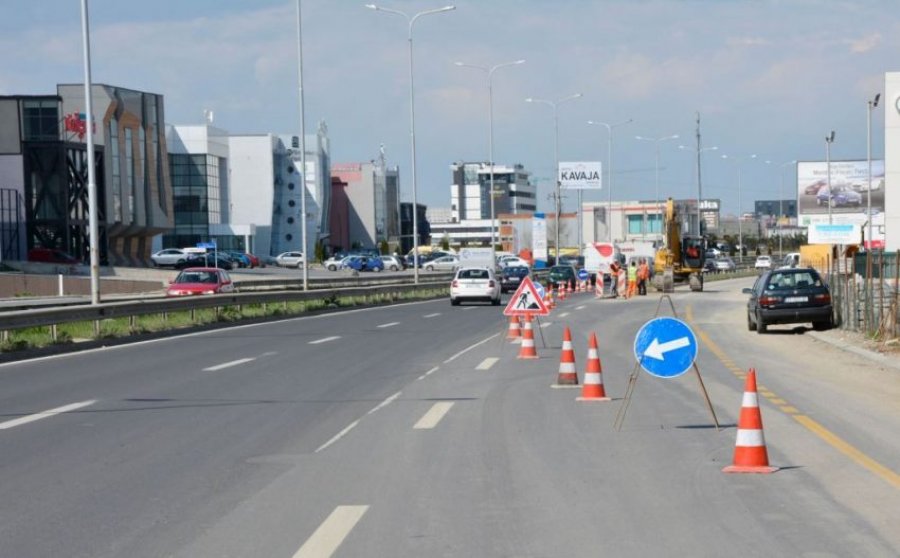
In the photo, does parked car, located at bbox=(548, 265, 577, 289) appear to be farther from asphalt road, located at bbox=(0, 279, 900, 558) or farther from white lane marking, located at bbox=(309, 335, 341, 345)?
asphalt road, located at bbox=(0, 279, 900, 558)

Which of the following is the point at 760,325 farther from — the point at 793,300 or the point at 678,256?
the point at 678,256

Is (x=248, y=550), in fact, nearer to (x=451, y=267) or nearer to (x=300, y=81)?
(x=300, y=81)

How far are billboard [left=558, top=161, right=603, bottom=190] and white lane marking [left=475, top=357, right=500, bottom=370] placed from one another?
91.8 m

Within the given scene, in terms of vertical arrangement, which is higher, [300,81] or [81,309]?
[300,81]

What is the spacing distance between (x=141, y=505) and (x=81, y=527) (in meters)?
0.75

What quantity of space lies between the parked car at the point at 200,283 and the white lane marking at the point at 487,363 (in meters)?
23.2

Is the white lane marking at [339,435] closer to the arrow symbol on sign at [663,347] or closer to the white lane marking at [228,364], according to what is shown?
the arrow symbol on sign at [663,347]

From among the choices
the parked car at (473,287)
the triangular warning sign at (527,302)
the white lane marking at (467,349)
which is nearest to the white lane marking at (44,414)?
the white lane marking at (467,349)

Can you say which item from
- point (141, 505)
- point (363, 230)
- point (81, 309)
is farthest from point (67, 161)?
point (363, 230)

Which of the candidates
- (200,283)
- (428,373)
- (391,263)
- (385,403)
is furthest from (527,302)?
(391,263)

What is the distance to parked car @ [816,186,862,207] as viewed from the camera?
92375mm

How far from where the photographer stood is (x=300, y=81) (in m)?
46.9

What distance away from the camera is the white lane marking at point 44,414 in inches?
528

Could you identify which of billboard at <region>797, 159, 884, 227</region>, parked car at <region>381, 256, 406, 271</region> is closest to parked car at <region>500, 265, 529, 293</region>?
billboard at <region>797, 159, 884, 227</region>
